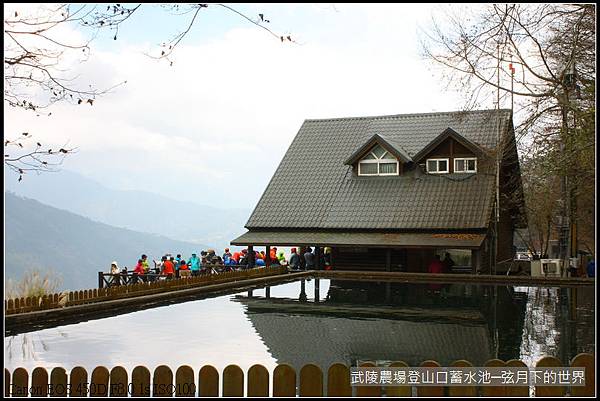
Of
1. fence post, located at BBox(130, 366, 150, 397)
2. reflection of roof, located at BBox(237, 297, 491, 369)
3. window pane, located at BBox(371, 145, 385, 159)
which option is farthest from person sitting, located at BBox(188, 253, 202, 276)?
fence post, located at BBox(130, 366, 150, 397)

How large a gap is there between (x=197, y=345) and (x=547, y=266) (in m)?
18.9

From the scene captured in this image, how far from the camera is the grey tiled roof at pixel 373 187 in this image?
30.0 metres

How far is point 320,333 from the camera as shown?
13914 millimetres

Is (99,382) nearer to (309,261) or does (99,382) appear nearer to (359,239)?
(359,239)

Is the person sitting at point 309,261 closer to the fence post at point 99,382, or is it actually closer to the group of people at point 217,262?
the group of people at point 217,262

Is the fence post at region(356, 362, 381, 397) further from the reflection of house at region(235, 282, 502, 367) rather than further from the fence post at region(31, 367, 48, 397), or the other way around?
the reflection of house at region(235, 282, 502, 367)

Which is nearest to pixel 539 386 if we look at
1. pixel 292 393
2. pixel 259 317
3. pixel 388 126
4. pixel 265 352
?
pixel 292 393

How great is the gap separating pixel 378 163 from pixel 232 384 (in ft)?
89.6

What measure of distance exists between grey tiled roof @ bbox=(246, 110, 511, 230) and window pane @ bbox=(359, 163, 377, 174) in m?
0.39

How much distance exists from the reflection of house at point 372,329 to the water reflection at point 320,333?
20 millimetres

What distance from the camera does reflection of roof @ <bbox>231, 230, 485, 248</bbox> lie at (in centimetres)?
2778

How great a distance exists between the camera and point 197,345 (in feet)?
41.0

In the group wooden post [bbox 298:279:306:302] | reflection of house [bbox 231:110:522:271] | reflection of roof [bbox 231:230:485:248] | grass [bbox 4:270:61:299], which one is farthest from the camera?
reflection of house [bbox 231:110:522:271]

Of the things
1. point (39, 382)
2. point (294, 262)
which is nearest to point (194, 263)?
point (294, 262)
